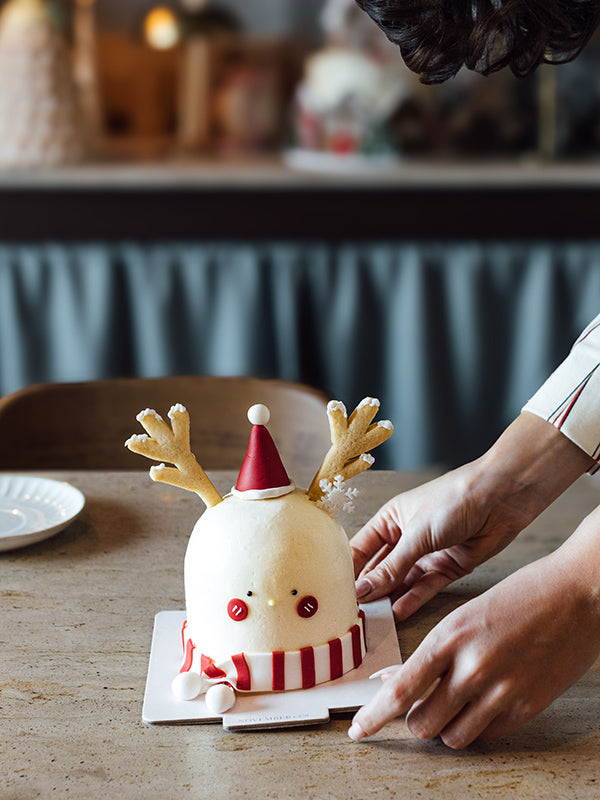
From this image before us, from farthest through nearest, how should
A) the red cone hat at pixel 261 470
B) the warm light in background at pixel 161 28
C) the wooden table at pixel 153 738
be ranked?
the warm light in background at pixel 161 28 → the red cone hat at pixel 261 470 → the wooden table at pixel 153 738

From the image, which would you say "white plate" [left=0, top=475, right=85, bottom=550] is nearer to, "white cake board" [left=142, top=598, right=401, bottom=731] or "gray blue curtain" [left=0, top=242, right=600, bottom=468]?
"white cake board" [left=142, top=598, right=401, bottom=731]

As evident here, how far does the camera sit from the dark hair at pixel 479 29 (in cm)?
79

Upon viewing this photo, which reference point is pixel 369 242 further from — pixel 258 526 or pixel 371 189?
pixel 258 526

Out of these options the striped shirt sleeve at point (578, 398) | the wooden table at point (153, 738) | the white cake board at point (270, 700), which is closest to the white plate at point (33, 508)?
the wooden table at point (153, 738)

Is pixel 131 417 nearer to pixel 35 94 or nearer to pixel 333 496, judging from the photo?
pixel 333 496

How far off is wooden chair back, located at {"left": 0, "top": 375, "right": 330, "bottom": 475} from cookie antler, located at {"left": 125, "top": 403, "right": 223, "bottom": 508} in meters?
0.63

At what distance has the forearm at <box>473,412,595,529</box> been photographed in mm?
894

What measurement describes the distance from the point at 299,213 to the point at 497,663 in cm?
188

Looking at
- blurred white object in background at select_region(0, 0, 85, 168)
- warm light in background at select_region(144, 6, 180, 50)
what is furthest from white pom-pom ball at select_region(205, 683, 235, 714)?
warm light in background at select_region(144, 6, 180, 50)

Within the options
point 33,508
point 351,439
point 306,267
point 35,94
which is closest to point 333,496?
point 351,439

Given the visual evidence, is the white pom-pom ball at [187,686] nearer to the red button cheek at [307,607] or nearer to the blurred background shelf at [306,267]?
the red button cheek at [307,607]

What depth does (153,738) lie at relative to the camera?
667 mm

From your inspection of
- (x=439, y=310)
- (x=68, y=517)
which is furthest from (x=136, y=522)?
(x=439, y=310)

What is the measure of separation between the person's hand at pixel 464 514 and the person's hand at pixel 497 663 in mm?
193
